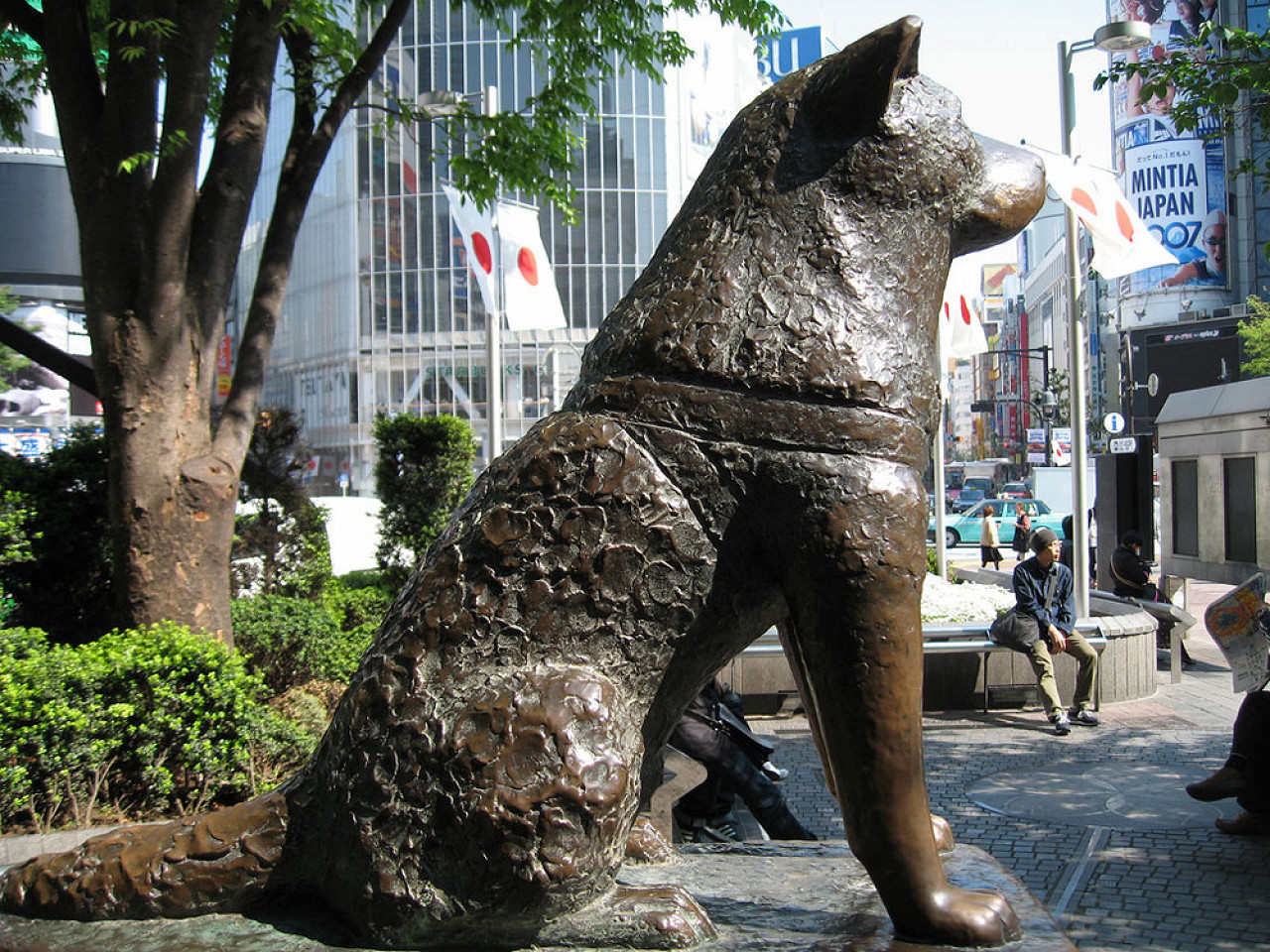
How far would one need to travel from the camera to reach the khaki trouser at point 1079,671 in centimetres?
880

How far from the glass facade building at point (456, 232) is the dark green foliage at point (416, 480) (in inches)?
1370

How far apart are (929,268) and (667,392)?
0.71 metres

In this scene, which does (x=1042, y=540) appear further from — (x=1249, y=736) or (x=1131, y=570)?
(x=1131, y=570)

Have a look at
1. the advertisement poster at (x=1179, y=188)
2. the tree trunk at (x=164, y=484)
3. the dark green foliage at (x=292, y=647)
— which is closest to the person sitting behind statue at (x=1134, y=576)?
the dark green foliage at (x=292, y=647)

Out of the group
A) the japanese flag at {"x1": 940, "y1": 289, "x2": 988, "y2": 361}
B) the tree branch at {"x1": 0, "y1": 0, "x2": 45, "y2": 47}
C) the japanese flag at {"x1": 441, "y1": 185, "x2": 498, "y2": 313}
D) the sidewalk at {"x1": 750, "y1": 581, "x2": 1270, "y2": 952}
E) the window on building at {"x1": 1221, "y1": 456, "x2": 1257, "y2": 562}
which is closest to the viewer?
the sidewalk at {"x1": 750, "y1": 581, "x2": 1270, "y2": 952}

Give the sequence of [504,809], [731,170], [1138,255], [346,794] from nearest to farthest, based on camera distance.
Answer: [504,809], [346,794], [731,170], [1138,255]

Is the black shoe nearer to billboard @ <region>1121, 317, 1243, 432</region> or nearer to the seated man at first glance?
the seated man

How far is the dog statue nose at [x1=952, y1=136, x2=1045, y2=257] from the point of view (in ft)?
8.18

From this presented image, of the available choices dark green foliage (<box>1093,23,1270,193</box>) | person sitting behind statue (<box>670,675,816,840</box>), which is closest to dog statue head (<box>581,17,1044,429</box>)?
person sitting behind statue (<box>670,675,816,840</box>)

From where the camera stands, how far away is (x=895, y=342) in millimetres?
2287

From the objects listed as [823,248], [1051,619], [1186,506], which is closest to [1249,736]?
[1051,619]

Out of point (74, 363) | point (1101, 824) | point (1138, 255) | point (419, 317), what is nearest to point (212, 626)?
point (74, 363)

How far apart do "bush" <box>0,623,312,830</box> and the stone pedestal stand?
305 centimetres

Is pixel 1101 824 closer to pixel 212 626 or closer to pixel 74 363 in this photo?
pixel 212 626
